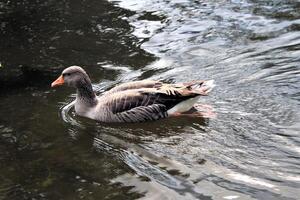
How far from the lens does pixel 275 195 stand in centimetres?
683

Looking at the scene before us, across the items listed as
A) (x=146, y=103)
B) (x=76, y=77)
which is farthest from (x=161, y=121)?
(x=76, y=77)

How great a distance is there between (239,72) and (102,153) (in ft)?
11.8

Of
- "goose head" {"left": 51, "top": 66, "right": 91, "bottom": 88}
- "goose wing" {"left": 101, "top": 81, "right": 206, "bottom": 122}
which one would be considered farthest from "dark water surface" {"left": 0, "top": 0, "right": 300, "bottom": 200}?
"goose head" {"left": 51, "top": 66, "right": 91, "bottom": 88}

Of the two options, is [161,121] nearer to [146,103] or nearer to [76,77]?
[146,103]

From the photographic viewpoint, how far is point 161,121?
383 inches

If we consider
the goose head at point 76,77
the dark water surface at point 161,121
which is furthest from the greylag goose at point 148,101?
the goose head at point 76,77

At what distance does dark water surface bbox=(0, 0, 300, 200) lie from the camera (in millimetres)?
7488

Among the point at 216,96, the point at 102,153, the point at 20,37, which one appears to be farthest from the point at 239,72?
the point at 20,37

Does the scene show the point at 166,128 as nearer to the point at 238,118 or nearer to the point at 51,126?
the point at 238,118

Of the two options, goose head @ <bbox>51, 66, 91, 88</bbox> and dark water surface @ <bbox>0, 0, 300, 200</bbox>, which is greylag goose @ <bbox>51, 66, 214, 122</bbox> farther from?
goose head @ <bbox>51, 66, 91, 88</bbox>

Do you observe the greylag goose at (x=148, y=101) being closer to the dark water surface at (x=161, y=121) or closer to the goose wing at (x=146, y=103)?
the goose wing at (x=146, y=103)

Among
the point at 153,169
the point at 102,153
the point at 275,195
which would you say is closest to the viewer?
the point at 275,195

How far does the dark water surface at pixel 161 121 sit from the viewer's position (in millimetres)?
7488

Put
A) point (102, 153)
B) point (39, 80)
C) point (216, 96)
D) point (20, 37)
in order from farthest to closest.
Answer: point (20, 37) < point (39, 80) < point (216, 96) < point (102, 153)
